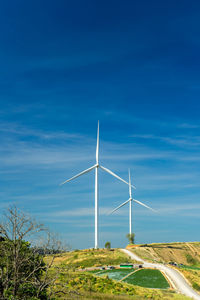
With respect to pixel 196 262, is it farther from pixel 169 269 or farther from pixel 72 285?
pixel 72 285

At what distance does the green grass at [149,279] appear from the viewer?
289 ft

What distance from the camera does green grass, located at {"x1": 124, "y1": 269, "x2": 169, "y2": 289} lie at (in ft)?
289

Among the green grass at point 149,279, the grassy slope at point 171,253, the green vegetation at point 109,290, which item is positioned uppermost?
the grassy slope at point 171,253

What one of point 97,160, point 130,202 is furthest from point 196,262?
point 97,160

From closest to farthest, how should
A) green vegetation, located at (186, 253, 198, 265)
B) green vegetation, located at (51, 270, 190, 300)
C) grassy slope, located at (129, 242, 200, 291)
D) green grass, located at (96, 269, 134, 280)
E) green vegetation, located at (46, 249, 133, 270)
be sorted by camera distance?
green vegetation, located at (51, 270, 190, 300) → green grass, located at (96, 269, 134, 280) → green vegetation, located at (46, 249, 133, 270) → grassy slope, located at (129, 242, 200, 291) → green vegetation, located at (186, 253, 198, 265)

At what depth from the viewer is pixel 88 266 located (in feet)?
382

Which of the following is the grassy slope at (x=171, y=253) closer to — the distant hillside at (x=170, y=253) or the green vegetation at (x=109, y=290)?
the distant hillside at (x=170, y=253)

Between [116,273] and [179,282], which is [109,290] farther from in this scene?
[179,282]

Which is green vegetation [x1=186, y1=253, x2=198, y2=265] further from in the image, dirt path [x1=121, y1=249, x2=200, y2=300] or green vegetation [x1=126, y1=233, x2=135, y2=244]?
dirt path [x1=121, y1=249, x2=200, y2=300]

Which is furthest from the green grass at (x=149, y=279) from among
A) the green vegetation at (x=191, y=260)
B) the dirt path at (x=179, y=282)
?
the green vegetation at (x=191, y=260)

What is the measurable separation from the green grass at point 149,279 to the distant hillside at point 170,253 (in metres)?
47.0

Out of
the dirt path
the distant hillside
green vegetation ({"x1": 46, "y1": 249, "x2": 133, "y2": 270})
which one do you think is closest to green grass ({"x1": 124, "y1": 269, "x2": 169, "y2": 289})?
the dirt path

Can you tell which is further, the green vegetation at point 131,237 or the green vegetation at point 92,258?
the green vegetation at point 131,237

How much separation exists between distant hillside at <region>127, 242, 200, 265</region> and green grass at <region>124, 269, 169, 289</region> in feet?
154
